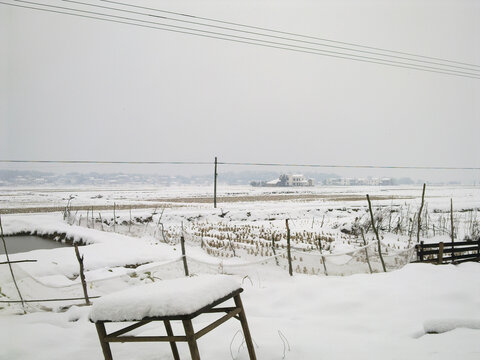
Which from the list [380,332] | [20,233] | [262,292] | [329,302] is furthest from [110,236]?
[380,332]

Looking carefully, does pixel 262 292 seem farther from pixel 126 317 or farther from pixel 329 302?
pixel 126 317

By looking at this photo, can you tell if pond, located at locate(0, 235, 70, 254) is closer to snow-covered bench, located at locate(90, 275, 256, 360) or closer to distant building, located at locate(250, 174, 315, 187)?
snow-covered bench, located at locate(90, 275, 256, 360)

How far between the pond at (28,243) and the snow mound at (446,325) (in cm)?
1375

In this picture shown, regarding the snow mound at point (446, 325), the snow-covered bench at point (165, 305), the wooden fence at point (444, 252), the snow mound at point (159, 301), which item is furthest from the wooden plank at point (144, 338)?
the wooden fence at point (444, 252)

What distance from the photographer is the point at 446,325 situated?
2812 millimetres

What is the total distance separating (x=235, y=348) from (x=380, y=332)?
1263mm

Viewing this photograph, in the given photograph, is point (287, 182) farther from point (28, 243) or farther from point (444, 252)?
point (444, 252)

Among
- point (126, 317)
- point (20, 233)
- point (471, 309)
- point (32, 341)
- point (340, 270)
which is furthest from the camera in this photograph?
point (20, 233)

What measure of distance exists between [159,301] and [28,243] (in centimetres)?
1469

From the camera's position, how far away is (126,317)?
1.89m

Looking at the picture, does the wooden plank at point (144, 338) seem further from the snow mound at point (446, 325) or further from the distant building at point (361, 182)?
the distant building at point (361, 182)

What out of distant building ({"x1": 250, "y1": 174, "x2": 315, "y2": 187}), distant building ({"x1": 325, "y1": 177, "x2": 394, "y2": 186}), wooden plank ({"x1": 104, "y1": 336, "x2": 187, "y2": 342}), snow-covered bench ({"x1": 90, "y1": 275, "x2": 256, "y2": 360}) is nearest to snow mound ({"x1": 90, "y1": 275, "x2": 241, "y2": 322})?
snow-covered bench ({"x1": 90, "y1": 275, "x2": 256, "y2": 360})

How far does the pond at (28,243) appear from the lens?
43.4ft

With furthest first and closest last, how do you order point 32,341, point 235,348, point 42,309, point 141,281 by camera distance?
1. point 141,281
2. point 42,309
3. point 32,341
4. point 235,348
